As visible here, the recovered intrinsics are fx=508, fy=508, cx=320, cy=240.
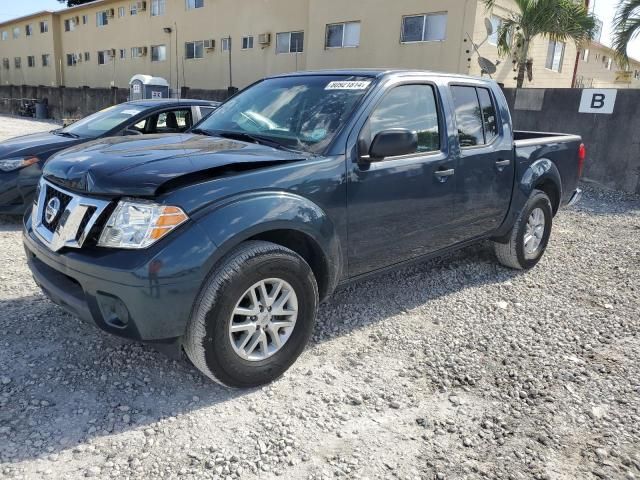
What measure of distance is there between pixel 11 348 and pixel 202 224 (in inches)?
66.9

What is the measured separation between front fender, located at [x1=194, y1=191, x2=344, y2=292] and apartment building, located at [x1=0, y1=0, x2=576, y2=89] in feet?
47.7

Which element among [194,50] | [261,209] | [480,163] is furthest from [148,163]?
[194,50]

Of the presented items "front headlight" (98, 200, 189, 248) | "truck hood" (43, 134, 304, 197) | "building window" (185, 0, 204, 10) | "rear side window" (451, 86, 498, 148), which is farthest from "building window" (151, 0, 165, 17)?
"front headlight" (98, 200, 189, 248)

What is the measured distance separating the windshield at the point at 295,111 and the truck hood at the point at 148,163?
0.26 meters

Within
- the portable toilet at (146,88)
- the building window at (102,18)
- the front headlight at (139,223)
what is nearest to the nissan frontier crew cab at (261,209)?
the front headlight at (139,223)

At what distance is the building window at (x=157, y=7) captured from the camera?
90.4 ft

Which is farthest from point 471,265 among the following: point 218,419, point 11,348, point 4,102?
point 4,102

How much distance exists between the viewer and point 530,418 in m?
2.81

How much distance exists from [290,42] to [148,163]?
2024 centimetres

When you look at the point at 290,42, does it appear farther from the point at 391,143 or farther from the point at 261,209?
the point at 261,209

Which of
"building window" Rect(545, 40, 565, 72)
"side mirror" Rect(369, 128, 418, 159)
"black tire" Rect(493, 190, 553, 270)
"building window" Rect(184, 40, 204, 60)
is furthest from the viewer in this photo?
"building window" Rect(184, 40, 204, 60)

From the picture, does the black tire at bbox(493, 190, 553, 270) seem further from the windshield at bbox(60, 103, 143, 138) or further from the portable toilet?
the portable toilet

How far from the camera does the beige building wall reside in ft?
121

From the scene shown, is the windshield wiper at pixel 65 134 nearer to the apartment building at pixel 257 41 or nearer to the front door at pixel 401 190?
the front door at pixel 401 190
